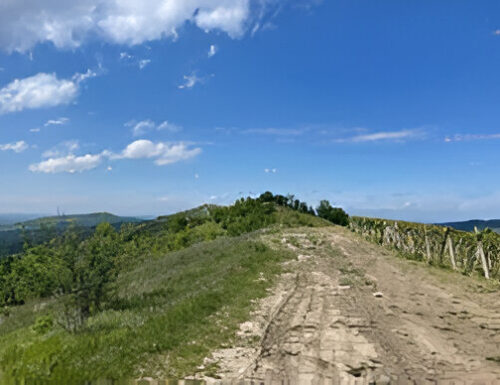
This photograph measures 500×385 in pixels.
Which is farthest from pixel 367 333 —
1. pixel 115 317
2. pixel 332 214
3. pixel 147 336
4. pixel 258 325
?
pixel 332 214

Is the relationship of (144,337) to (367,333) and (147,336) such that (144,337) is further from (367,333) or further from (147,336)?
(367,333)

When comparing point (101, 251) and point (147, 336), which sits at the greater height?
point (101, 251)

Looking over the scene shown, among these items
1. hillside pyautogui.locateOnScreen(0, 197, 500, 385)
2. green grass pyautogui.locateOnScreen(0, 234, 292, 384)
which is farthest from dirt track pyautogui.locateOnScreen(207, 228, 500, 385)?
green grass pyautogui.locateOnScreen(0, 234, 292, 384)

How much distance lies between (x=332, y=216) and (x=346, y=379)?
Result: 59.6 metres

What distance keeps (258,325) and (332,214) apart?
5701 cm

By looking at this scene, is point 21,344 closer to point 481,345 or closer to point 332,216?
point 481,345

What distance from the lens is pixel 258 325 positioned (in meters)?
11.2

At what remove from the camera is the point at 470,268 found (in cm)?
2216

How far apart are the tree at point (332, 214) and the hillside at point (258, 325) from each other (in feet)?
146

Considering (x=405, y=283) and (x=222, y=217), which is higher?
(x=222, y=217)

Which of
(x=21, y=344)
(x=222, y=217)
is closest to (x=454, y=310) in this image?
(x=21, y=344)

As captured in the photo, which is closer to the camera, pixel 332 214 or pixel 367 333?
pixel 367 333

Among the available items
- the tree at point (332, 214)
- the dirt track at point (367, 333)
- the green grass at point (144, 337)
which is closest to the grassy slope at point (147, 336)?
the green grass at point (144, 337)

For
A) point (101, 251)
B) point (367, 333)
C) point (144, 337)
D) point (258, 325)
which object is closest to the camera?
point (144, 337)
